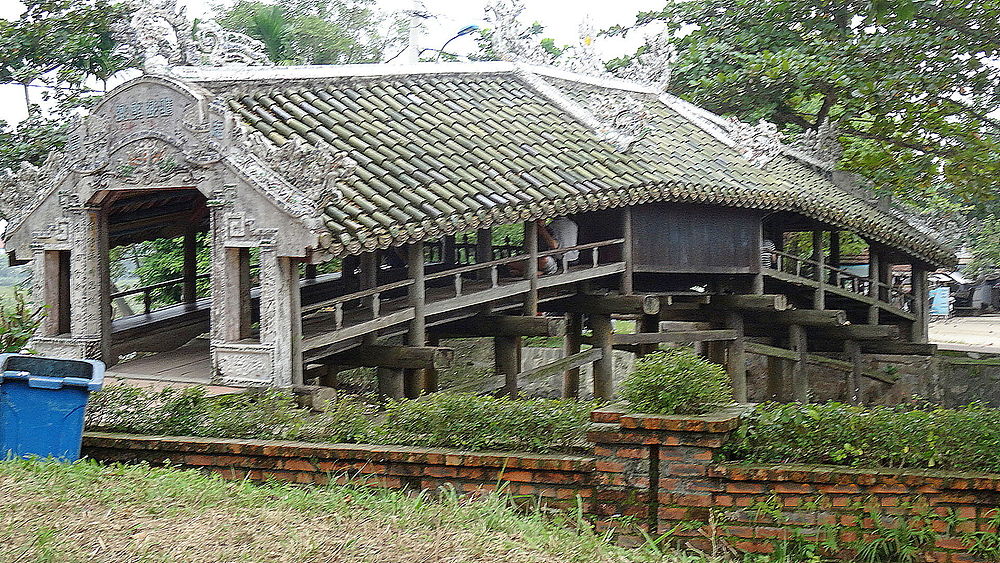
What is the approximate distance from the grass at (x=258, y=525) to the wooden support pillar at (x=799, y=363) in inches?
455

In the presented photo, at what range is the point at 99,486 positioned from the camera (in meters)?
5.96

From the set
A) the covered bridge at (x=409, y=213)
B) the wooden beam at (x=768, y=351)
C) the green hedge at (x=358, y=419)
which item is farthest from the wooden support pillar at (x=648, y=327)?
the green hedge at (x=358, y=419)

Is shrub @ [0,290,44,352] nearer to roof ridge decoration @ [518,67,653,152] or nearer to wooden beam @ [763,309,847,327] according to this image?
roof ridge decoration @ [518,67,653,152]

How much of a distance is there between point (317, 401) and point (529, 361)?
48.9ft

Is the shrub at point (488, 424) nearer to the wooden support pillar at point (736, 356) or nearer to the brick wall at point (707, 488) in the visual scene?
the brick wall at point (707, 488)

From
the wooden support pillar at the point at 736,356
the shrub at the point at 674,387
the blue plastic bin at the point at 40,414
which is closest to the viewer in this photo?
the shrub at the point at 674,387

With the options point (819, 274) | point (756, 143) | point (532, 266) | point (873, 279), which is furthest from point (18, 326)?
point (873, 279)

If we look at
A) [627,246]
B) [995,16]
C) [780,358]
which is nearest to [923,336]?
[780,358]

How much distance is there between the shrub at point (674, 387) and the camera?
6012 millimetres

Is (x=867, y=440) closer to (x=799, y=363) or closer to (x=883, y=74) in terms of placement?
(x=883, y=74)

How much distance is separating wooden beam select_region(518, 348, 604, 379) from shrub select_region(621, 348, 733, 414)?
234 inches

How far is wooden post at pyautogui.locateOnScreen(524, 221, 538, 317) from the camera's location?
445 inches

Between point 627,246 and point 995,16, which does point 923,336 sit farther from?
point 995,16

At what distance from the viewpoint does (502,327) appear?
11570 millimetres
